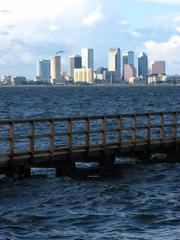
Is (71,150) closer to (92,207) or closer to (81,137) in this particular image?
(92,207)

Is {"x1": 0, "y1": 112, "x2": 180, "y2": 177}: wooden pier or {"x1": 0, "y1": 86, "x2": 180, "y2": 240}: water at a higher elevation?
{"x1": 0, "y1": 112, "x2": 180, "y2": 177}: wooden pier

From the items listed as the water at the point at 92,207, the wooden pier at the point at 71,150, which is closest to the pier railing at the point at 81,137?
the wooden pier at the point at 71,150

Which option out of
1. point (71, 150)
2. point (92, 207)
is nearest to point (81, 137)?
point (71, 150)

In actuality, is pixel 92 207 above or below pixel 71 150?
below

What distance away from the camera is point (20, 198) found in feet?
63.8

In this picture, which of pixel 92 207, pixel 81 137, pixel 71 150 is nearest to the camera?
pixel 92 207

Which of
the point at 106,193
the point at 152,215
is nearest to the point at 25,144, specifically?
the point at 106,193

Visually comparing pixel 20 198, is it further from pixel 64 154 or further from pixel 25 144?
pixel 25 144

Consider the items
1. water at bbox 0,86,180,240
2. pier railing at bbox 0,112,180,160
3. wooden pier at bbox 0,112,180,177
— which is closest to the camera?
water at bbox 0,86,180,240

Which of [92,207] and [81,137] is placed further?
[81,137]

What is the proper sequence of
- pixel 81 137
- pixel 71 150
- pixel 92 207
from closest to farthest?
1. pixel 92 207
2. pixel 71 150
3. pixel 81 137

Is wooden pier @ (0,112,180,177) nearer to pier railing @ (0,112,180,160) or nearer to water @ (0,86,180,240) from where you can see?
pier railing @ (0,112,180,160)

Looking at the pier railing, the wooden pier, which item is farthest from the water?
the pier railing

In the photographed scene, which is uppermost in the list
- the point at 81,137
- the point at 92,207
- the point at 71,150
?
the point at 71,150
